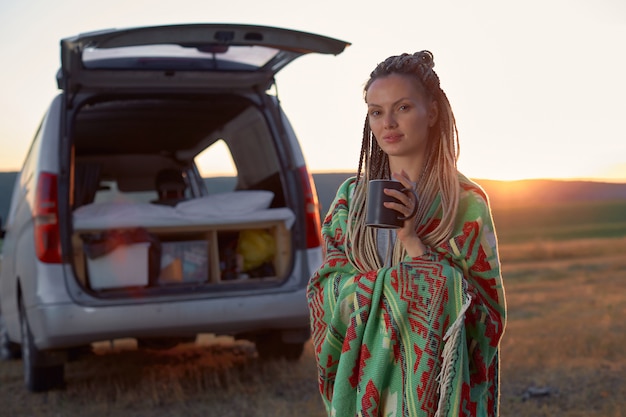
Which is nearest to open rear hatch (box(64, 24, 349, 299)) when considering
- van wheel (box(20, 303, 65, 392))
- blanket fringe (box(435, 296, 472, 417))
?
van wheel (box(20, 303, 65, 392))

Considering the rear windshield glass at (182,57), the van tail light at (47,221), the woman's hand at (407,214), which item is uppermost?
the rear windshield glass at (182,57)

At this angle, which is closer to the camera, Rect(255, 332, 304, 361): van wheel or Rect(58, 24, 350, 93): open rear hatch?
Rect(58, 24, 350, 93): open rear hatch

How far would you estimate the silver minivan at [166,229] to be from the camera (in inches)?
192

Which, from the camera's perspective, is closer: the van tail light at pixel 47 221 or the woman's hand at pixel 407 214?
the woman's hand at pixel 407 214

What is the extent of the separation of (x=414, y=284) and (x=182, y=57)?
11.8 feet

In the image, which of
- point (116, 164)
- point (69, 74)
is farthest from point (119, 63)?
point (116, 164)

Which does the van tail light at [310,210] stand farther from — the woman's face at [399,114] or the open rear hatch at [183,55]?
the woman's face at [399,114]

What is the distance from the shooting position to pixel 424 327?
207 cm

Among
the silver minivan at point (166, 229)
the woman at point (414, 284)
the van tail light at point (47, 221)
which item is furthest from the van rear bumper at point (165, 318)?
the woman at point (414, 284)

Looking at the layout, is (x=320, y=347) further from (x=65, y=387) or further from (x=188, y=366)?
(x=188, y=366)

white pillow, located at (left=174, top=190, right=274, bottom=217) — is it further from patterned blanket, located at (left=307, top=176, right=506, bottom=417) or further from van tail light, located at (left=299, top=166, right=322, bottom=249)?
patterned blanket, located at (left=307, top=176, right=506, bottom=417)

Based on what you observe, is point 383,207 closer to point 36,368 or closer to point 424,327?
point 424,327

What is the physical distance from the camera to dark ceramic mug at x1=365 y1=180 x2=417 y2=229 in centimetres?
201

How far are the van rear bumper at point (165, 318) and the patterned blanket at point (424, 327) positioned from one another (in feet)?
9.48
